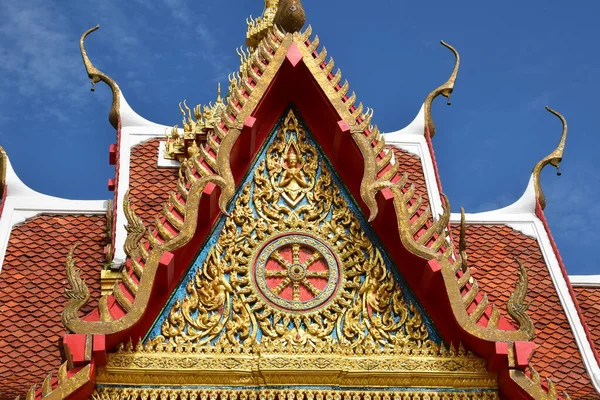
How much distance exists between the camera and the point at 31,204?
515 inches

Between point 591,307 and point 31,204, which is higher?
point 31,204

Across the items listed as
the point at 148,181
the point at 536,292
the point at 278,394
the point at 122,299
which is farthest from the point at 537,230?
the point at 122,299

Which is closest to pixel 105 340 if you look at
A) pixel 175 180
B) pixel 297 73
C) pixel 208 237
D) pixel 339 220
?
pixel 208 237

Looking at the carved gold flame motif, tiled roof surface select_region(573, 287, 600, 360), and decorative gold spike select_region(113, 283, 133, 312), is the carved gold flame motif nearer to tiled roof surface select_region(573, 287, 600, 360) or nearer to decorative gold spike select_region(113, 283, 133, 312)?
decorative gold spike select_region(113, 283, 133, 312)

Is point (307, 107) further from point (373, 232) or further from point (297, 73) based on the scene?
point (373, 232)

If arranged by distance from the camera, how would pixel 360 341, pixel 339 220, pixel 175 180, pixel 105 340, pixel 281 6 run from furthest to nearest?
pixel 175 180
pixel 281 6
pixel 339 220
pixel 360 341
pixel 105 340

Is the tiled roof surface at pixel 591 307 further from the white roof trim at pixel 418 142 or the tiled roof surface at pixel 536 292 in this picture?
the white roof trim at pixel 418 142

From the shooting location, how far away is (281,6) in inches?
462

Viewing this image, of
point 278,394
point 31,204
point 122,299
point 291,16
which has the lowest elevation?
point 278,394

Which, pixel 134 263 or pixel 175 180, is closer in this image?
pixel 134 263

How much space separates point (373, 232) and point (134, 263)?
2.08 meters

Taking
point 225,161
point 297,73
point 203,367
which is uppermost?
point 297,73

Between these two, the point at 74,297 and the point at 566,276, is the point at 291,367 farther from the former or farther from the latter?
the point at 566,276

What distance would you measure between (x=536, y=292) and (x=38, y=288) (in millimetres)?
4738
